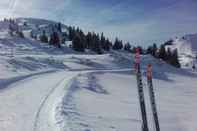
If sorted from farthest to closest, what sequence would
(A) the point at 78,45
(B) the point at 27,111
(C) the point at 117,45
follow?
(C) the point at 117,45 < (A) the point at 78,45 < (B) the point at 27,111

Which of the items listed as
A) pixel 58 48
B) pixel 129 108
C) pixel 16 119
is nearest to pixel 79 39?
pixel 58 48

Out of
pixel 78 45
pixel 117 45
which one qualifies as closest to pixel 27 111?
pixel 78 45

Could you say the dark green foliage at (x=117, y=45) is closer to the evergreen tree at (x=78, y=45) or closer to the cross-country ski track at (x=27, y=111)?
the evergreen tree at (x=78, y=45)

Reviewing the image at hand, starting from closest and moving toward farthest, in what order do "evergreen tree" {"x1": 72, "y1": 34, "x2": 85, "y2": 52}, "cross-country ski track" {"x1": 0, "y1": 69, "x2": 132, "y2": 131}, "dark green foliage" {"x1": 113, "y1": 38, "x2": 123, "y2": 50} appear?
"cross-country ski track" {"x1": 0, "y1": 69, "x2": 132, "y2": 131}
"evergreen tree" {"x1": 72, "y1": 34, "x2": 85, "y2": 52}
"dark green foliage" {"x1": 113, "y1": 38, "x2": 123, "y2": 50}

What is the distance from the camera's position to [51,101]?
2356 centimetres

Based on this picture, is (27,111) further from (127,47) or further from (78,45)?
(127,47)

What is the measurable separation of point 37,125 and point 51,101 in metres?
7.51

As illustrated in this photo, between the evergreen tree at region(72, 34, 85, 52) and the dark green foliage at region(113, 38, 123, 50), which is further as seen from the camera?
the dark green foliage at region(113, 38, 123, 50)

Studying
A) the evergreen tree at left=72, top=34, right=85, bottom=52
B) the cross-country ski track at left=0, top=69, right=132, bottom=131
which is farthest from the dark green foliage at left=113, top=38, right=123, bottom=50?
the cross-country ski track at left=0, top=69, right=132, bottom=131

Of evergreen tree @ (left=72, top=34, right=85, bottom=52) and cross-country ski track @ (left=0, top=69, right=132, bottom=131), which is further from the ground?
→ evergreen tree @ (left=72, top=34, right=85, bottom=52)

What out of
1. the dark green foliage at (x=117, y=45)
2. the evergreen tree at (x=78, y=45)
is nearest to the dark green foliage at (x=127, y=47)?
the dark green foliage at (x=117, y=45)

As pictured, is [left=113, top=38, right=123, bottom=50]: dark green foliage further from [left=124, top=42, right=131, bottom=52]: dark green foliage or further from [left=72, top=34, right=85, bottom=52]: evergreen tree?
[left=72, top=34, right=85, bottom=52]: evergreen tree

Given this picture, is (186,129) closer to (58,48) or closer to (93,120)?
(93,120)

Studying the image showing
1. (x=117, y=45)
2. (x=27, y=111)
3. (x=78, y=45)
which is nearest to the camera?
(x=27, y=111)
